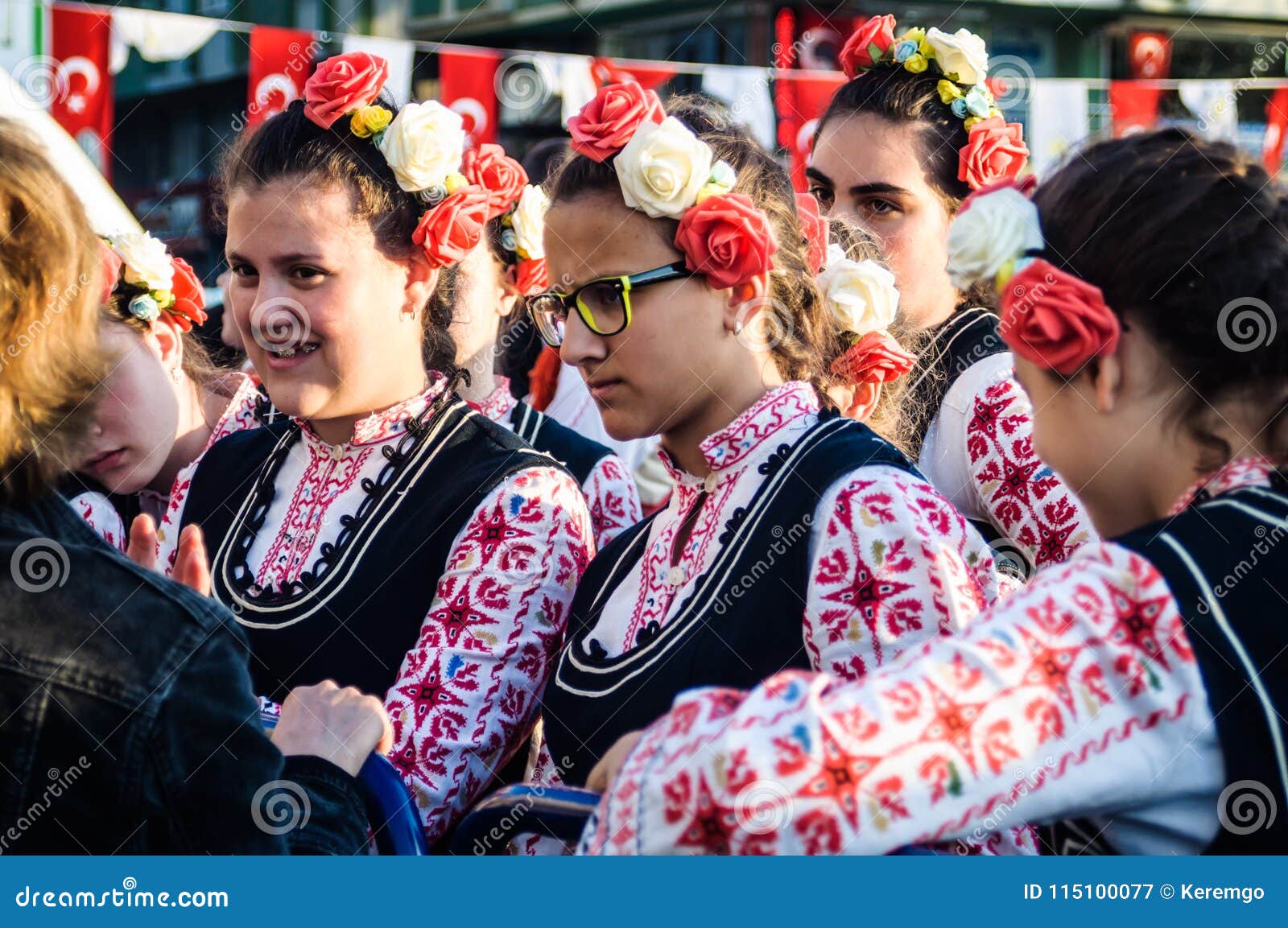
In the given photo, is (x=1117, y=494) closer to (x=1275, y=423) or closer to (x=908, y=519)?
(x=1275, y=423)

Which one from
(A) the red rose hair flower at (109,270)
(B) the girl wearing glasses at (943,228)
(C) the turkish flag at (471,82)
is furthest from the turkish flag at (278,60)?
(B) the girl wearing glasses at (943,228)

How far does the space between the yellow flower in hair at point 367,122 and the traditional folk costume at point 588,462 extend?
673 mm

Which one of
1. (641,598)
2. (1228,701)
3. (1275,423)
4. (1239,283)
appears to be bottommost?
(641,598)

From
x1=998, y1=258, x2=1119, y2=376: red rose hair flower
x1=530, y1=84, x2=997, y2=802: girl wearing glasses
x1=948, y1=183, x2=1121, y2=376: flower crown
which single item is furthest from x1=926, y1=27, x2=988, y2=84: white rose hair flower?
x1=998, y1=258, x2=1119, y2=376: red rose hair flower

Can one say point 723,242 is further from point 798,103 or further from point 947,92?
point 798,103

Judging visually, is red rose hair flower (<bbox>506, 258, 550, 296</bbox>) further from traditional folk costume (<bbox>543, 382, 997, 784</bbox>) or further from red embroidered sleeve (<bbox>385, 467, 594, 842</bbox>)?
traditional folk costume (<bbox>543, 382, 997, 784</bbox>)

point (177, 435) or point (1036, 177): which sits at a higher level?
point (1036, 177)

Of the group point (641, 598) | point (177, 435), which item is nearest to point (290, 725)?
point (641, 598)

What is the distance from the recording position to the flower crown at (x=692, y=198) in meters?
2.23

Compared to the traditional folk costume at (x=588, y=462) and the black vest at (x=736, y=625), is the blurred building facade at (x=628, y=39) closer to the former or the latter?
the traditional folk costume at (x=588, y=462)

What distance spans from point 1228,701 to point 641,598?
3.38ft

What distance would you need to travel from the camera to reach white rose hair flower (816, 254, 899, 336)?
8.21 ft

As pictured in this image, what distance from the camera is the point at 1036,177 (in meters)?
1.70

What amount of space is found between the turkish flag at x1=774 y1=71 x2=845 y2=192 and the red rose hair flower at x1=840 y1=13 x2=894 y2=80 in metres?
3.77
